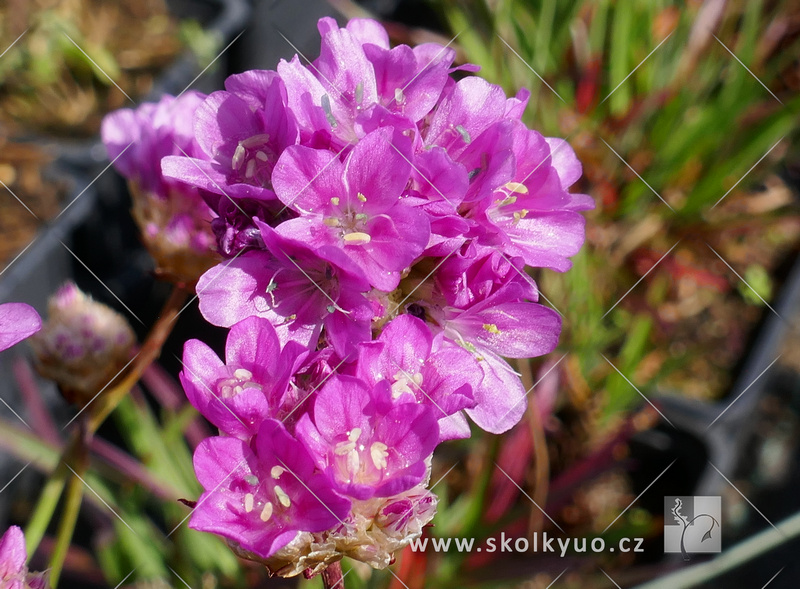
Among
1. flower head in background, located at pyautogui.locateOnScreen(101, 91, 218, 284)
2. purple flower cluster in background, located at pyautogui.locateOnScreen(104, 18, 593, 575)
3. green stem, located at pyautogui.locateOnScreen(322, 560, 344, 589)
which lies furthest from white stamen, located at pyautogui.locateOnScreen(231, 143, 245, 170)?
green stem, located at pyautogui.locateOnScreen(322, 560, 344, 589)

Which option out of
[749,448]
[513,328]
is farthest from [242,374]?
[749,448]

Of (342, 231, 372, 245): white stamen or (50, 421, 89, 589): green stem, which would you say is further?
→ (50, 421, 89, 589): green stem

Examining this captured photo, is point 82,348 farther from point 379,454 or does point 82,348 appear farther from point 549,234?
point 549,234

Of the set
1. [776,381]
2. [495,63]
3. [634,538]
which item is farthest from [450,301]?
[776,381]

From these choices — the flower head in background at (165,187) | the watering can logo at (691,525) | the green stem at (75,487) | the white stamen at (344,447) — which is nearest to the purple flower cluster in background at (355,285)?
→ the white stamen at (344,447)

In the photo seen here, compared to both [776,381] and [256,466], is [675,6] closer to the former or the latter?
[776,381]

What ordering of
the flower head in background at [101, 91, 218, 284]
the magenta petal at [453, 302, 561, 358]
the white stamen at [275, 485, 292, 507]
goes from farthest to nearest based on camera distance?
1. the flower head in background at [101, 91, 218, 284]
2. the magenta petal at [453, 302, 561, 358]
3. the white stamen at [275, 485, 292, 507]

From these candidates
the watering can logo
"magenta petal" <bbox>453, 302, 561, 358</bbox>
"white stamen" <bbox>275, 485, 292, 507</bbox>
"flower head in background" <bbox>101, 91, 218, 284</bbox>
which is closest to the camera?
"white stamen" <bbox>275, 485, 292, 507</bbox>

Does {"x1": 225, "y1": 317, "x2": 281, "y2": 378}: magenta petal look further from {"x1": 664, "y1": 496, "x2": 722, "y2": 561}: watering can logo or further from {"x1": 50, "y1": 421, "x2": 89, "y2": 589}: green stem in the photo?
{"x1": 664, "y1": 496, "x2": 722, "y2": 561}: watering can logo

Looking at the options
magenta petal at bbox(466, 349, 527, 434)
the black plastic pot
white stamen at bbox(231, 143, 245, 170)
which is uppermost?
white stamen at bbox(231, 143, 245, 170)
